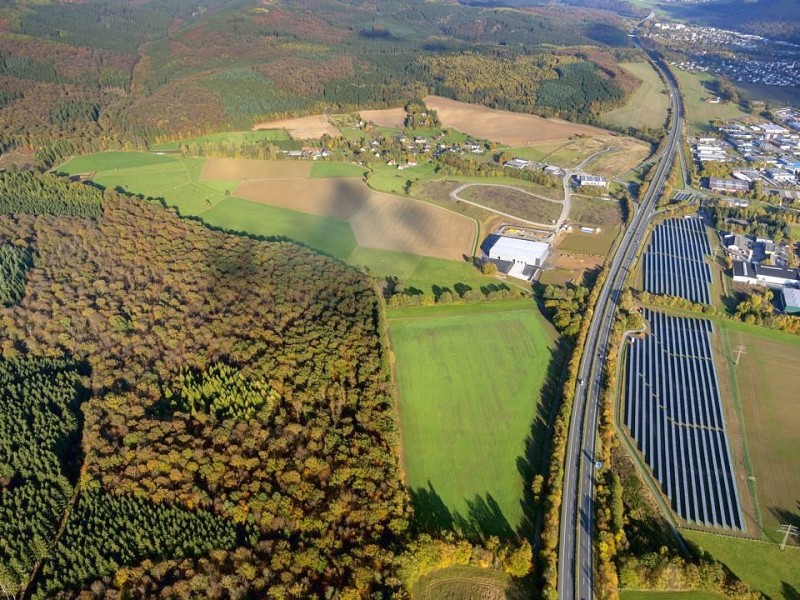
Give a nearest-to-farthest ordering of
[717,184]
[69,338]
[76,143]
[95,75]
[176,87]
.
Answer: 1. [69,338]
2. [717,184]
3. [76,143]
4. [176,87]
5. [95,75]

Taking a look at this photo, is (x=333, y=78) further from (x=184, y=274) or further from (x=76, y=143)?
(x=184, y=274)

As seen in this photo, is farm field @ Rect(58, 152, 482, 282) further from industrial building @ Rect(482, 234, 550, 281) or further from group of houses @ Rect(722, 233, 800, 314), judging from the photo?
group of houses @ Rect(722, 233, 800, 314)

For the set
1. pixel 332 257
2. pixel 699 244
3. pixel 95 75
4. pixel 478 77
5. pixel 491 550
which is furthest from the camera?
pixel 478 77

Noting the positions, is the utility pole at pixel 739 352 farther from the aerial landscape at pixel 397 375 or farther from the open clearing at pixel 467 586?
the open clearing at pixel 467 586

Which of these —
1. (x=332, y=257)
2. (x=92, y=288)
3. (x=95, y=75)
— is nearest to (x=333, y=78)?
(x=95, y=75)

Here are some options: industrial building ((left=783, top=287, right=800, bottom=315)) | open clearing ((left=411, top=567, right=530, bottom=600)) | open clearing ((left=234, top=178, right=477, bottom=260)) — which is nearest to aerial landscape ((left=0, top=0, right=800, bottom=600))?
open clearing ((left=411, top=567, right=530, bottom=600))

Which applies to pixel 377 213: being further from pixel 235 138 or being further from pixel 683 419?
pixel 683 419

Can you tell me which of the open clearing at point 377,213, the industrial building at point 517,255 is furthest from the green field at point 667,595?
the open clearing at point 377,213
